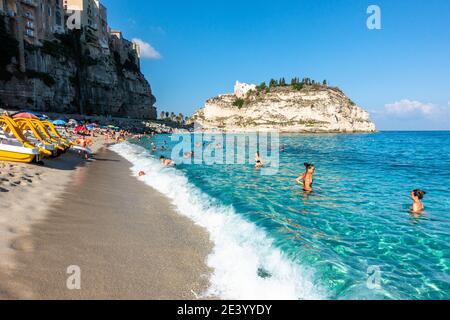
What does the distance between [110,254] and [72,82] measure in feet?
250

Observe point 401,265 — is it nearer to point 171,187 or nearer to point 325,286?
point 325,286

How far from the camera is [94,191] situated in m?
11.0

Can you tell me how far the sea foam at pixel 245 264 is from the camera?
4.68 meters

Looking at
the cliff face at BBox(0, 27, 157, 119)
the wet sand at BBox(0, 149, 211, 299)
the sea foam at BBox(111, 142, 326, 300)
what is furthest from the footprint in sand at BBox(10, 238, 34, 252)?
the cliff face at BBox(0, 27, 157, 119)

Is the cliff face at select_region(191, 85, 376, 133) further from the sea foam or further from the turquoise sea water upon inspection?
the sea foam

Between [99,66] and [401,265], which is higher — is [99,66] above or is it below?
above

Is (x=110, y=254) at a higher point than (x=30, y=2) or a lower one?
lower

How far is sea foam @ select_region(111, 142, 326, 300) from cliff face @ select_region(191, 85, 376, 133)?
133303 mm

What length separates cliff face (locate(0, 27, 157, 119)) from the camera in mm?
54531

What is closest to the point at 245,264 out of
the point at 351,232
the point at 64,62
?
the point at 351,232

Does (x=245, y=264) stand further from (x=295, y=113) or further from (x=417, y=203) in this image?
(x=295, y=113)

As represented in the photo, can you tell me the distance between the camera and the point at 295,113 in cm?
14075
